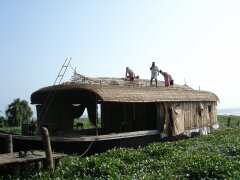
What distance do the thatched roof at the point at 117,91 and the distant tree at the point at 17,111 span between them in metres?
17.7

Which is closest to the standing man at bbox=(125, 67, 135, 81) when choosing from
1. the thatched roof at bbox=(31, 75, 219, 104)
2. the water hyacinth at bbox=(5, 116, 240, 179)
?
the thatched roof at bbox=(31, 75, 219, 104)

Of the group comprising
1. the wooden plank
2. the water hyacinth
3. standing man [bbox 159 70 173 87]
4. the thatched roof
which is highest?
standing man [bbox 159 70 173 87]

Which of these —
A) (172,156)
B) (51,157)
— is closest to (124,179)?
(51,157)

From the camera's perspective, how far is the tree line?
112ft

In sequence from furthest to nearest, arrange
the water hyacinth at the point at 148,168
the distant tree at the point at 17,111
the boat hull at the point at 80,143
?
the distant tree at the point at 17,111, the boat hull at the point at 80,143, the water hyacinth at the point at 148,168

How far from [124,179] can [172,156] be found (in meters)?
3.86

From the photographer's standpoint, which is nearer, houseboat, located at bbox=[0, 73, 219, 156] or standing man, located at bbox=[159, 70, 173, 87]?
houseboat, located at bbox=[0, 73, 219, 156]

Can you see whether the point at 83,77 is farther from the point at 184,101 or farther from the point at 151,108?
the point at 184,101

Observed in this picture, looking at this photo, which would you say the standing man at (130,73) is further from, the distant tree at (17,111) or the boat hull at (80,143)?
the distant tree at (17,111)

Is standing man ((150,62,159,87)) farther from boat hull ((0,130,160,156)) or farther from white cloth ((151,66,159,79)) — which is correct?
boat hull ((0,130,160,156))

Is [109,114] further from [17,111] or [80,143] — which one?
[17,111]

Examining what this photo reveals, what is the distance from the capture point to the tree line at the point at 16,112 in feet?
112

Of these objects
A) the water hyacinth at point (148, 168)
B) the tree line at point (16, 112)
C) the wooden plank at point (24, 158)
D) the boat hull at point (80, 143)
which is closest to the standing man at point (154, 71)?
the boat hull at point (80, 143)

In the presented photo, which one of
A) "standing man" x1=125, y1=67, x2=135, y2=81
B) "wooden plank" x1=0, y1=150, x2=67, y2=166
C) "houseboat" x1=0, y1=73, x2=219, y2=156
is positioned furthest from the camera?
"standing man" x1=125, y1=67, x2=135, y2=81
